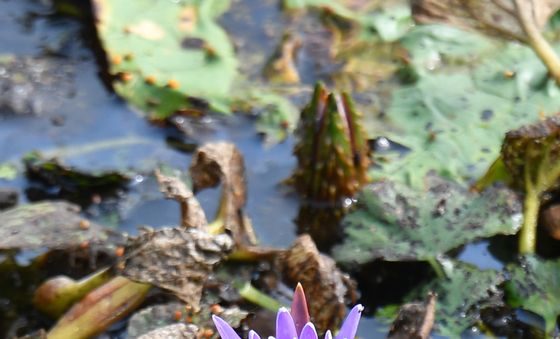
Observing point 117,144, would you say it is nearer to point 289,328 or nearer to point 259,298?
point 259,298

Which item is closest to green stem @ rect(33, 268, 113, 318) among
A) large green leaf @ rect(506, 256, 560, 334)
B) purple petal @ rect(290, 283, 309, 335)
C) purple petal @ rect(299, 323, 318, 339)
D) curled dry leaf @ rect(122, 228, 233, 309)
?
curled dry leaf @ rect(122, 228, 233, 309)

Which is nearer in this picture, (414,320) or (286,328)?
(286,328)

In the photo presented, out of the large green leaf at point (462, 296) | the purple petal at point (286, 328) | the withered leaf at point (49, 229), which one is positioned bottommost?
the large green leaf at point (462, 296)

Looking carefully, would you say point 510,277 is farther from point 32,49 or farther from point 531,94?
point 32,49

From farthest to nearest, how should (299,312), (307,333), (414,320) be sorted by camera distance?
(414,320), (299,312), (307,333)

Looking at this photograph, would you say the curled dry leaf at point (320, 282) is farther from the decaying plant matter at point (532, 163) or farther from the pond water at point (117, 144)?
the decaying plant matter at point (532, 163)

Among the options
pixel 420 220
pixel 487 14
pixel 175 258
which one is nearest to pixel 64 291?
pixel 175 258

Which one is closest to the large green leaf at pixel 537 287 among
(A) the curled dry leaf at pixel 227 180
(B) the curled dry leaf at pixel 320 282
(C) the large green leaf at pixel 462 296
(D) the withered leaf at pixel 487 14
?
(C) the large green leaf at pixel 462 296
